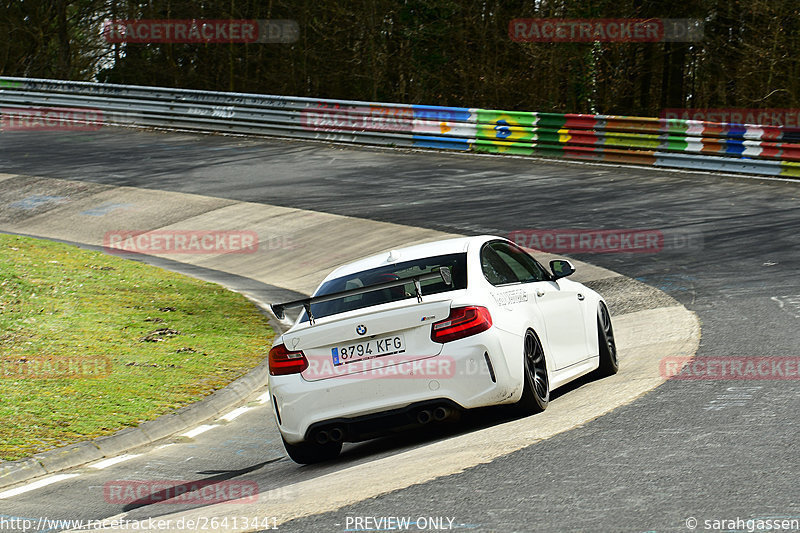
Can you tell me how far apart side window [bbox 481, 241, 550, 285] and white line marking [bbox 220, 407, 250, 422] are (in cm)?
300

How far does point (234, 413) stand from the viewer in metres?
9.80

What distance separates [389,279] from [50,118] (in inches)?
1183

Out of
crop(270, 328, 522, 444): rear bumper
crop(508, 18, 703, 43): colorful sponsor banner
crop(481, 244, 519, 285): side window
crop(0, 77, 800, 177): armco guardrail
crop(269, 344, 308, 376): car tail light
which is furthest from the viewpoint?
crop(508, 18, 703, 43): colorful sponsor banner

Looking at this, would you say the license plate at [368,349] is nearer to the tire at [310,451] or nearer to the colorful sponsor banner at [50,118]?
the tire at [310,451]

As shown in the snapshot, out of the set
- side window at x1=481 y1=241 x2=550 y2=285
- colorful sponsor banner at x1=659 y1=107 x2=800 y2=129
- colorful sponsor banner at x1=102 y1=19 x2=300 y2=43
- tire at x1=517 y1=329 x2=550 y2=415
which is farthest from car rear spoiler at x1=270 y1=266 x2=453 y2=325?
colorful sponsor banner at x1=102 y1=19 x2=300 y2=43

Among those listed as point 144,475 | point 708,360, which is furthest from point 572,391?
point 144,475

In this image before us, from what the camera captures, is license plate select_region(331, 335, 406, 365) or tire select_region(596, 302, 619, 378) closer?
license plate select_region(331, 335, 406, 365)

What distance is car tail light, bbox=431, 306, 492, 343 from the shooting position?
702 cm

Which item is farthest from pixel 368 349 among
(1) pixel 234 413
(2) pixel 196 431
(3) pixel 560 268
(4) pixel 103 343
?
(4) pixel 103 343

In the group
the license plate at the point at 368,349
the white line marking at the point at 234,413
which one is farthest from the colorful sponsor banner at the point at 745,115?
the license plate at the point at 368,349

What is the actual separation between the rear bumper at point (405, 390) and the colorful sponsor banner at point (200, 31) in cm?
A: 3321

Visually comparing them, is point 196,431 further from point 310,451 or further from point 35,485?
point 310,451

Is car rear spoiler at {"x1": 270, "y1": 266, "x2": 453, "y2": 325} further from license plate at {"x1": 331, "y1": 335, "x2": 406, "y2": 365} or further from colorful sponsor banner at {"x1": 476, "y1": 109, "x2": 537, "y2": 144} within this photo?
colorful sponsor banner at {"x1": 476, "y1": 109, "x2": 537, "y2": 144}

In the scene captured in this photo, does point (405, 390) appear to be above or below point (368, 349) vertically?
below
